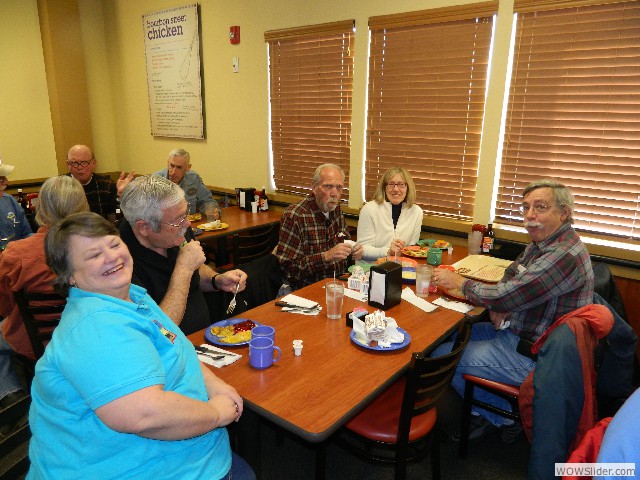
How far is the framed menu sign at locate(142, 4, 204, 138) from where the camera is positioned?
4895mm

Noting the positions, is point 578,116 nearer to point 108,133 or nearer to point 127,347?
point 127,347

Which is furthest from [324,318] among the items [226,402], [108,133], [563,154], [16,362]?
[108,133]

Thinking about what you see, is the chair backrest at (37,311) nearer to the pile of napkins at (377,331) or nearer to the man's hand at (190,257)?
the man's hand at (190,257)

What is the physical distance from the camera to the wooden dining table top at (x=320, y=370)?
1320 millimetres

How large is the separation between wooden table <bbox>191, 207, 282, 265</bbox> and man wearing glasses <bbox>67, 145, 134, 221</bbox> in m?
0.92

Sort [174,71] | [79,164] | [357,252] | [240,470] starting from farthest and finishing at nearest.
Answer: [174,71], [79,164], [357,252], [240,470]

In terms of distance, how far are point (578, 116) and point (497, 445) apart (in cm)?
211

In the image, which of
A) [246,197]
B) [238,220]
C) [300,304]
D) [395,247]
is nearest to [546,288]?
[395,247]

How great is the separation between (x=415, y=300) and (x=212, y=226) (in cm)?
206

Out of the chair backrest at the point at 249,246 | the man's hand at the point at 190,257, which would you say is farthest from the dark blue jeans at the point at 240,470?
the chair backrest at the point at 249,246

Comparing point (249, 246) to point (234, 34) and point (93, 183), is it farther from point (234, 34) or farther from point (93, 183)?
point (234, 34)

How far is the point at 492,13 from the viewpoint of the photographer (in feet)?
9.94

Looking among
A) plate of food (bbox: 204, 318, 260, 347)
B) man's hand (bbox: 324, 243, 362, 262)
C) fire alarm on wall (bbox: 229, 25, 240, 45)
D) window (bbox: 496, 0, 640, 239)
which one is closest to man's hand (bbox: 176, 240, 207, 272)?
plate of food (bbox: 204, 318, 260, 347)

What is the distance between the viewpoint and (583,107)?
9.39ft
